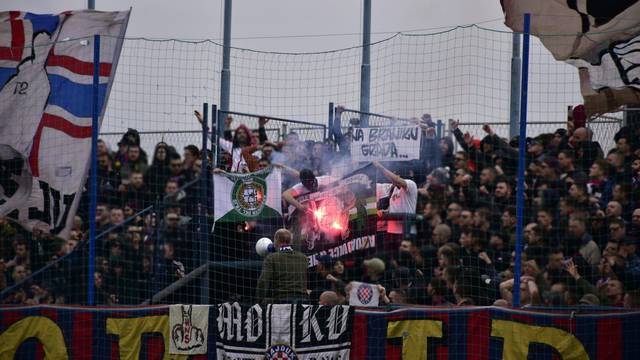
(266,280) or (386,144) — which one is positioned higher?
(386,144)

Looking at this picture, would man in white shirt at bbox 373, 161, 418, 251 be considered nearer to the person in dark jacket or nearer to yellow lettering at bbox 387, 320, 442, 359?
the person in dark jacket

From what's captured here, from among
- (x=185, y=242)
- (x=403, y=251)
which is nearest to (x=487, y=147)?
(x=403, y=251)

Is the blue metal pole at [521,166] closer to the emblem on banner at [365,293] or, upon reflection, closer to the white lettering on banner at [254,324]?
the emblem on banner at [365,293]

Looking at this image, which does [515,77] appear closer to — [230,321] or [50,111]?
[230,321]

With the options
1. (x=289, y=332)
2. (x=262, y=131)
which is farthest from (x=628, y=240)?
(x=262, y=131)

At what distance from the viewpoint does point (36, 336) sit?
13.7m

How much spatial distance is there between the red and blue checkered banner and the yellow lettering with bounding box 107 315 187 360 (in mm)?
11

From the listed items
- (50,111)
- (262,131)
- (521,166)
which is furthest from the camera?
A: (262,131)

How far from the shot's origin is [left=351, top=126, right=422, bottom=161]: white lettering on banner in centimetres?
1398

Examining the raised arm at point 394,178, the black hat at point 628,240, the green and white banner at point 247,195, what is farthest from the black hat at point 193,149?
→ the black hat at point 628,240

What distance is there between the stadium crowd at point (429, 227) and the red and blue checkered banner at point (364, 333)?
0.41m

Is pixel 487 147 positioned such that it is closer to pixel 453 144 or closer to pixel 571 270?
pixel 453 144

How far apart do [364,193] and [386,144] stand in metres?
0.65

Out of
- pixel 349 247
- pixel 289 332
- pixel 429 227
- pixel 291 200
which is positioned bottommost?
pixel 289 332
